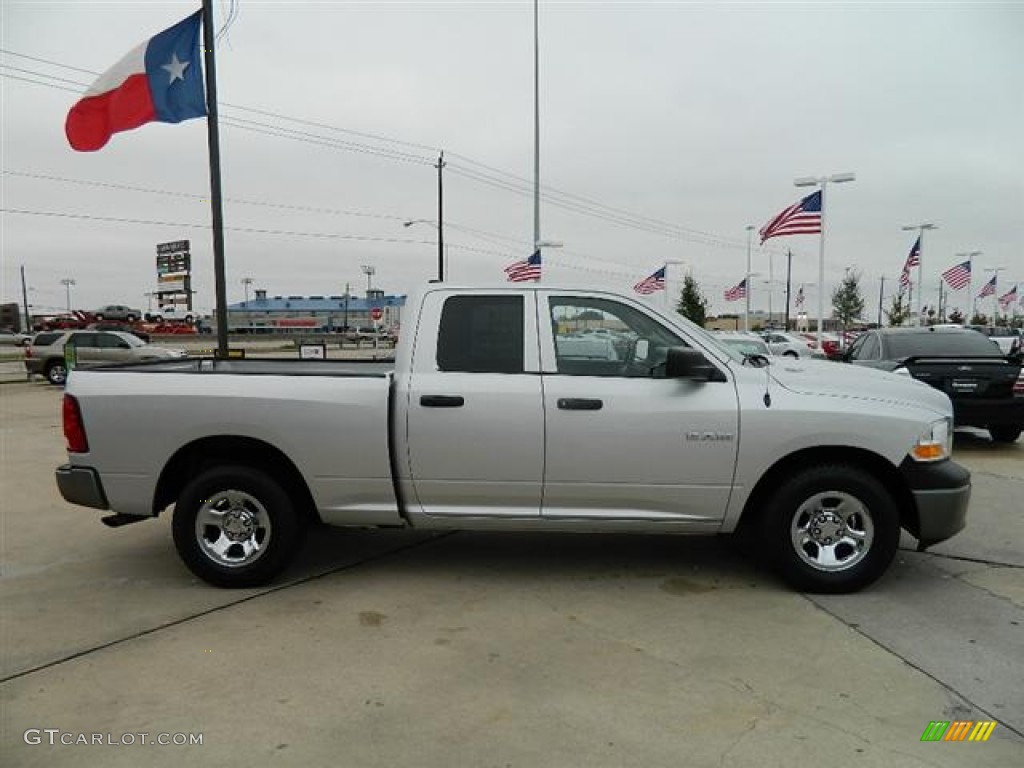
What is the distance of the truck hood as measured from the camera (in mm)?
4422

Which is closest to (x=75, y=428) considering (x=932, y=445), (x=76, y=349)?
(x=932, y=445)

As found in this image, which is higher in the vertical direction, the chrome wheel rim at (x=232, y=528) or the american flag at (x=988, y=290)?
the american flag at (x=988, y=290)

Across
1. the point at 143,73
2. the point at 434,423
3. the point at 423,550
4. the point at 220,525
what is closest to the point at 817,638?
the point at 434,423

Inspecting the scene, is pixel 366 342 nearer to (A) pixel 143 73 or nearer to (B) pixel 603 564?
(A) pixel 143 73

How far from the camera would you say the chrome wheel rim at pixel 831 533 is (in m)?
4.43

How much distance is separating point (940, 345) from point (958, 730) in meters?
8.50

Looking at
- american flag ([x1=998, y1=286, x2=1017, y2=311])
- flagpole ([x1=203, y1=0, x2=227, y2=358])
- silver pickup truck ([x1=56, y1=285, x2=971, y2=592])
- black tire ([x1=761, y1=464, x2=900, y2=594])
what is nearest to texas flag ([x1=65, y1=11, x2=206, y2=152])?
flagpole ([x1=203, y1=0, x2=227, y2=358])

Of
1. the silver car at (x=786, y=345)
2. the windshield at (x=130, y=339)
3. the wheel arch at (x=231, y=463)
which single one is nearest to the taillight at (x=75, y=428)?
the wheel arch at (x=231, y=463)

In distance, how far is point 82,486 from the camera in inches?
185

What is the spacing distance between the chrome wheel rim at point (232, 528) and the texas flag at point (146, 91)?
7.27 meters

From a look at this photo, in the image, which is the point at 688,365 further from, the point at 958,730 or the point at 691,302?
the point at 691,302

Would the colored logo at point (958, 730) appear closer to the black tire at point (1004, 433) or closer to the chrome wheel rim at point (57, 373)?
the black tire at point (1004, 433)

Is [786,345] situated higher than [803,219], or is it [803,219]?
[803,219]

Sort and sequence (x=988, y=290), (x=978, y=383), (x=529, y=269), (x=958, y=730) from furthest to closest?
(x=988, y=290)
(x=529, y=269)
(x=978, y=383)
(x=958, y=730)
